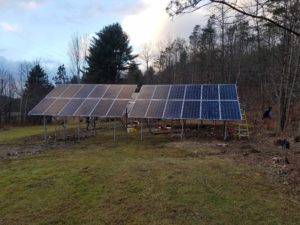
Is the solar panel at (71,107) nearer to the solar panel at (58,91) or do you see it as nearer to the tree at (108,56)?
the solar panel at (58,91)

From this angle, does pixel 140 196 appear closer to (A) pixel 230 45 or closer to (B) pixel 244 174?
(B) pixel 244 174

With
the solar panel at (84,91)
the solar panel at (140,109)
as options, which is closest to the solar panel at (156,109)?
the solar panel at (140,109)

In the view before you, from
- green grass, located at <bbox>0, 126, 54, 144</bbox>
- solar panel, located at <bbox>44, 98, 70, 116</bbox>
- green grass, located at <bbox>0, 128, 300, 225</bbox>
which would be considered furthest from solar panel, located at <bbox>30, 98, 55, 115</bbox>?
green grass, located at <bbox>0, 128, 300, 225</bbox>

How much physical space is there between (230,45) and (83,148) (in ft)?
94.0

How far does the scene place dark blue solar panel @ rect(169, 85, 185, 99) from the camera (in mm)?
18833

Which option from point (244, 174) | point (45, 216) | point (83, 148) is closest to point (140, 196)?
point (45, 216)

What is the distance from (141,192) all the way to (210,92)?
1146 centimetres

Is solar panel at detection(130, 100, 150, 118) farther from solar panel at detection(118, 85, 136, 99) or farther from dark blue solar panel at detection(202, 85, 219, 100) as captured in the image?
dark blue solar panel at detection(202, 85, 219, 100)

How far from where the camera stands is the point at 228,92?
18.6 m

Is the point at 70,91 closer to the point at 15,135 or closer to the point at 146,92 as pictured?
the point at 146,92

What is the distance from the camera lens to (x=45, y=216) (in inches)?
288

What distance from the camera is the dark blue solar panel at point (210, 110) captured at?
16.6 m

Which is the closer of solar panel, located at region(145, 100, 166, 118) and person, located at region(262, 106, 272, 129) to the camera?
solar panel, located at region(145, 100, 166, 118)

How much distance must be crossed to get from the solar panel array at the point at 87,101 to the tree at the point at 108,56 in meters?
18.7
